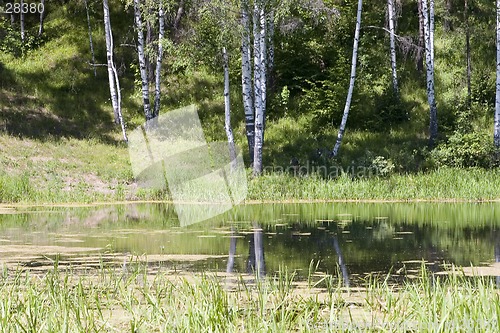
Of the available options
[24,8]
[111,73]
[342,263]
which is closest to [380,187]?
[111,73]

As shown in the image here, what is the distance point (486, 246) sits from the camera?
47.4 feet

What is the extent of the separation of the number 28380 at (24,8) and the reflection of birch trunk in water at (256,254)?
28.1 metres

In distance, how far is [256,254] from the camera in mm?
13578

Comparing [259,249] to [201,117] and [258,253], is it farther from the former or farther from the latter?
[201,117]

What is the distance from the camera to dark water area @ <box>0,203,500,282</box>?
40.8ft

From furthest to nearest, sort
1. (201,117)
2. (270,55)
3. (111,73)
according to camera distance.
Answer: (201,117)
(270,55)
(111,73)

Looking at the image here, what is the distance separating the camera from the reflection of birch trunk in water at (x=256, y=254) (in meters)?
11.8

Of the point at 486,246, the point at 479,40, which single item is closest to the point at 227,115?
the point at 479,40

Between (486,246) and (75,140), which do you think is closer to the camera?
(486,246)

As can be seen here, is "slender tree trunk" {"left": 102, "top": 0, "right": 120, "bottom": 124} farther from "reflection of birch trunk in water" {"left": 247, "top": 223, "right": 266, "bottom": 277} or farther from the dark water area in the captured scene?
"reflection of birch trunk in water" {"left": 247, "top": 223, "right": 266, "bottom": 277}

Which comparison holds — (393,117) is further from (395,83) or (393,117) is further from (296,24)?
(296,24)

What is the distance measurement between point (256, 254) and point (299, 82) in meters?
22.8

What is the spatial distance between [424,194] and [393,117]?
8.54m

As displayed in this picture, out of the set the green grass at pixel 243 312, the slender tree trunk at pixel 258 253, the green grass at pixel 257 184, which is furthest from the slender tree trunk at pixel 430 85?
the green grass at pixel 243 312
